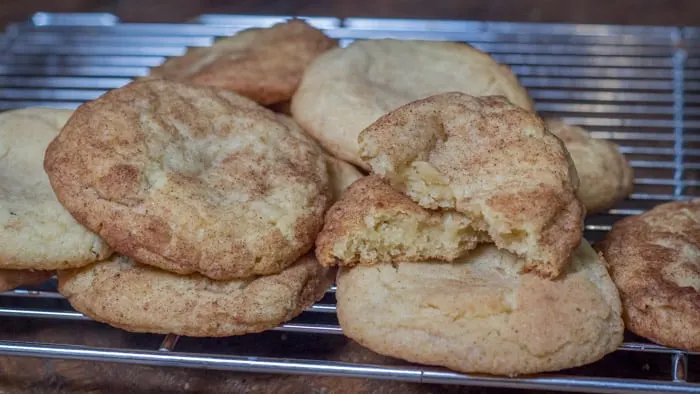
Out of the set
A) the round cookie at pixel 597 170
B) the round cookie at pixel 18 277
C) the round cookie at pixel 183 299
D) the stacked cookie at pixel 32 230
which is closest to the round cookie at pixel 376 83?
the round cookie at pixel 597 170

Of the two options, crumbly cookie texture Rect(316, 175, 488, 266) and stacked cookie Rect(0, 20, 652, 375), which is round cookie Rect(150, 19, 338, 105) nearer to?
stacked cookie Rect(0, 20, 652, 375)

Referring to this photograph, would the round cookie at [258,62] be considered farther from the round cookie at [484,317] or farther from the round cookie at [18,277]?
the round cookie at [484,317]

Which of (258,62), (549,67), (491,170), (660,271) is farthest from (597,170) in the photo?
(258,62)

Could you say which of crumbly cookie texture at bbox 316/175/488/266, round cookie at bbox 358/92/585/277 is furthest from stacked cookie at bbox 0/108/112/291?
round cookie at bbox 358/92/585/277

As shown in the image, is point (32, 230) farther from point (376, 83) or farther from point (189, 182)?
point (376, 83)

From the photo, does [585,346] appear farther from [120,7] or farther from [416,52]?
[120,7]

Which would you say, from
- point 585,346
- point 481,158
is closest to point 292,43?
point 481,158
